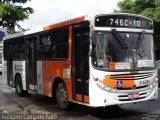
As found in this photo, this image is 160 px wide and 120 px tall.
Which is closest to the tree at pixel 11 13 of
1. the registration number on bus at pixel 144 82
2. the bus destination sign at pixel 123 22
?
the bus destination sign at pixel 123 22

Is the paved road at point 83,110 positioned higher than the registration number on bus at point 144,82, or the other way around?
the registration number on bus at point 144,82

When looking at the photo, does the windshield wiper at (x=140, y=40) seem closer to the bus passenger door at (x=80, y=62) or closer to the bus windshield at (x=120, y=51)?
the bus windshield at (x=120, y=51)

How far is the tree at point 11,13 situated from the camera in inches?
519

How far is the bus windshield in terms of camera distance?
10452 millimetres

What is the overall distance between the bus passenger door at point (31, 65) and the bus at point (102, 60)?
1.57 metres

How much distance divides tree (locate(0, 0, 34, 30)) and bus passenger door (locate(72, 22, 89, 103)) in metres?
2.87

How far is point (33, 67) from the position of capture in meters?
14.9

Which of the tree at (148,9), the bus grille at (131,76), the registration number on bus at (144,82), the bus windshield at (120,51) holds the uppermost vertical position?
the tree at (148,9)

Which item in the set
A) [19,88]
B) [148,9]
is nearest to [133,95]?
[19,88]

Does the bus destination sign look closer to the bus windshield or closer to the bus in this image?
the bus

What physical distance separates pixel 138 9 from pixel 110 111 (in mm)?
22989

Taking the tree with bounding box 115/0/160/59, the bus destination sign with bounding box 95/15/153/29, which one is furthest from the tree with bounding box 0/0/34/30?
the tree with bounding box 115/0/160/59

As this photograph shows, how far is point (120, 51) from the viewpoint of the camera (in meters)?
10.7

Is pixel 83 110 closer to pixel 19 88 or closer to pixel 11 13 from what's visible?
pixel 11 13
